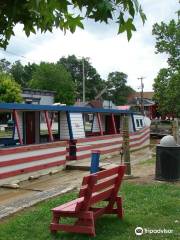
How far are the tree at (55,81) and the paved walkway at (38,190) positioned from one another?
242 feet

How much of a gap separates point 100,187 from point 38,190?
5.98 m

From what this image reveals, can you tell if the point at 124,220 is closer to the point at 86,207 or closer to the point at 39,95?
the point at 86,207

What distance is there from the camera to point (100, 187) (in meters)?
6.68

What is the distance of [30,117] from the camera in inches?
752

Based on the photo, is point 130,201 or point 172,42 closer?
point 130,201

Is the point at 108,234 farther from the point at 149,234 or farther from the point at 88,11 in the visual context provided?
the point at 88,11

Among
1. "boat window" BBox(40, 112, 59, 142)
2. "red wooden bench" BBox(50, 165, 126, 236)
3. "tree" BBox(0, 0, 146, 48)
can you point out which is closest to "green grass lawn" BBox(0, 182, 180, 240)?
"red wooden bench" BBox(50, 165, 126, 236)

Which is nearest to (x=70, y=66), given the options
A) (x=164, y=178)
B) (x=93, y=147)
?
(x=93, y=147)

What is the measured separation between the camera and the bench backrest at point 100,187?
627cm

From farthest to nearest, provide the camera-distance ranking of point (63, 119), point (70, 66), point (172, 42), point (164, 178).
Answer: point (70, 66)
point (172, 42)
point (63, 119)
point (164, 178)

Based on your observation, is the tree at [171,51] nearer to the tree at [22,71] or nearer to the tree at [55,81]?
the tree at [55,81]

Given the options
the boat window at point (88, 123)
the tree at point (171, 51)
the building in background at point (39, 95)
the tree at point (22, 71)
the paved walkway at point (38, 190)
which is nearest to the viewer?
the paved walkway at point (38, 190)

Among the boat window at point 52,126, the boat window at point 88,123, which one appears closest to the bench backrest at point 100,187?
the boat window at point 52,126

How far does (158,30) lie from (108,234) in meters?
33.8
